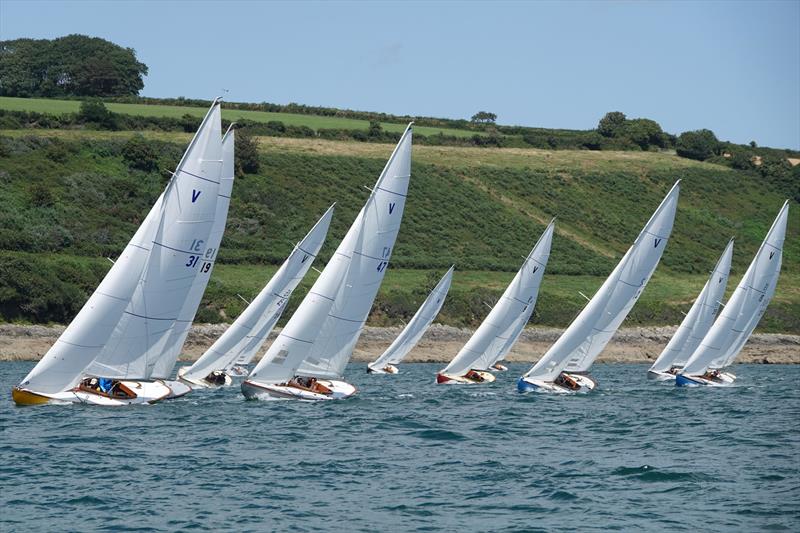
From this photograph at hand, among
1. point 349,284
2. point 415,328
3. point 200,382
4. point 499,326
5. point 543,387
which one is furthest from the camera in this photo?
point 415,328

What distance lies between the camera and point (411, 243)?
10044cm

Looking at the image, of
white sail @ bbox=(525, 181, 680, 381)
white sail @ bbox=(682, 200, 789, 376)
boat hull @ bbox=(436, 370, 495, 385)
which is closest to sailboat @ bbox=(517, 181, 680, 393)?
white sail @ bbox=(525, 181, 680, 381)

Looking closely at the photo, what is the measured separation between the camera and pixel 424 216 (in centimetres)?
10862

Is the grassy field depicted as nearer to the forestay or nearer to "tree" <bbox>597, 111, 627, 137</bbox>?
"tree" <bbox>597, 111, 627, 137</bbox>

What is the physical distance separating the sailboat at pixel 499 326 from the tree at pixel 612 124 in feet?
352

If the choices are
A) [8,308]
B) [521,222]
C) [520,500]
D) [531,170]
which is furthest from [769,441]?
[531,170]

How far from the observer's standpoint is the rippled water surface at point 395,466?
2316 cm

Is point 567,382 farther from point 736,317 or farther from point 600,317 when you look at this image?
point 736,317

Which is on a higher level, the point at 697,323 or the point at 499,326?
the point at 697,323

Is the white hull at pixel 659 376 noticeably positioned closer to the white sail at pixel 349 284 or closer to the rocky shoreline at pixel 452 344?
the rocky shoreline at pixel 452 344

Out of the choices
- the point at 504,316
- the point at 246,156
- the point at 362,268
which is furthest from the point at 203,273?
the point at 246,156

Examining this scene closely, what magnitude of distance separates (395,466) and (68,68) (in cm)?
12139

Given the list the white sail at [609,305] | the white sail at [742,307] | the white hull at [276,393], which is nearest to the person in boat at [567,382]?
the white sail at [609,305]

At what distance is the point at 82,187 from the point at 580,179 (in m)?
59.3
